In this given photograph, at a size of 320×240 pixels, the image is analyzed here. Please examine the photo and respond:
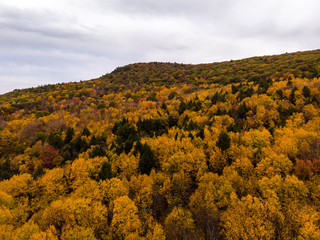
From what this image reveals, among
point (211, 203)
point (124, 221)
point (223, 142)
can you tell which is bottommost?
point (124, 221)

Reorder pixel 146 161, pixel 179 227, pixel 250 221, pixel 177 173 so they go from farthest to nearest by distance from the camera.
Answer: pixel 146 161
pixel 177 173
pixel 179 227
pixel 250 221

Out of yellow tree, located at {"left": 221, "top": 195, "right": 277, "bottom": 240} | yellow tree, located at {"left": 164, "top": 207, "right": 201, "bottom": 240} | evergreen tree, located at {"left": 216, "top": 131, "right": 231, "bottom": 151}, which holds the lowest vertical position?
yellow tree, located at {"left": 164, "top": 207, "right": 201, "bottom": 240}

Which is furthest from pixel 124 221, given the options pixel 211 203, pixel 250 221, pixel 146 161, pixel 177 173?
pixel 250 221

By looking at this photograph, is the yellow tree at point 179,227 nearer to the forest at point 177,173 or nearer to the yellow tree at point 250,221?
the forest at point 177,173

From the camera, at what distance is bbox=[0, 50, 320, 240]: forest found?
25359 millimetres

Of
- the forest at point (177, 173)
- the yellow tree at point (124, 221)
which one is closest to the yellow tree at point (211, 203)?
the forest at point (177, 173)

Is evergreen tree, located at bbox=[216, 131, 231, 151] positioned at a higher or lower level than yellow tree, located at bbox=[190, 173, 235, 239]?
higher

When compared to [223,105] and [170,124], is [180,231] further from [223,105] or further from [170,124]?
[223,105]

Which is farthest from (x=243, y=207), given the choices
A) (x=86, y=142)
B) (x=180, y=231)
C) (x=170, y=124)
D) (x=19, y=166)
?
(x=19, y=166)

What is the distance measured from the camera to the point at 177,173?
122ft

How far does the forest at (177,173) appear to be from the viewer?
25.4 metres

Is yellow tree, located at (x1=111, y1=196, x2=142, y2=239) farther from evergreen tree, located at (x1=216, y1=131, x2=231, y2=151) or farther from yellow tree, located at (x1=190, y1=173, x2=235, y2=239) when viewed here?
evergreen tree, located at (x1=216, y1=131, x2=231, y2=151)

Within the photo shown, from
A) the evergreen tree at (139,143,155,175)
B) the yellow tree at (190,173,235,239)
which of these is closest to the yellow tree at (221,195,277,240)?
the yellow tree at (190,173,235,239)

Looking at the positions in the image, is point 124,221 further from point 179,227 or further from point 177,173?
point 177,173
